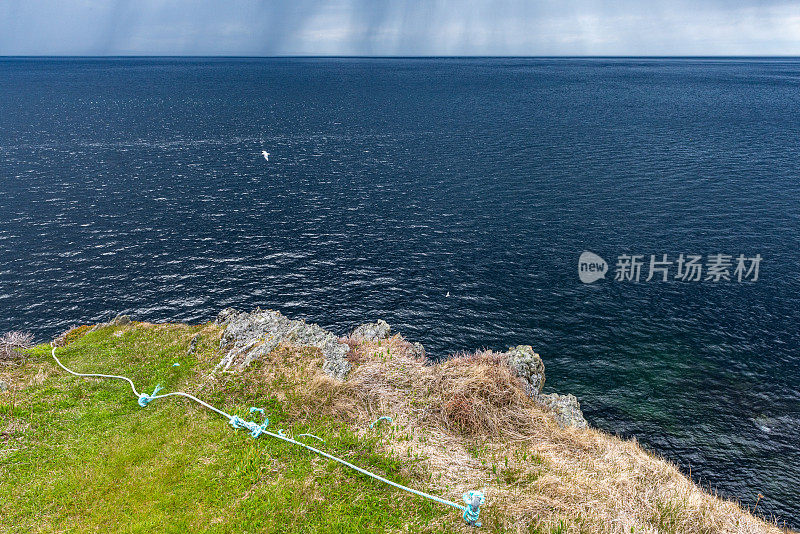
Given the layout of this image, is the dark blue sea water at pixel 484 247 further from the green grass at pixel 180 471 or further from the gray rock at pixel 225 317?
the green grass at pixel 180 471

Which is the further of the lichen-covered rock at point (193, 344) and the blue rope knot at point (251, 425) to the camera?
the lichen-covered rock at point (193, 344)

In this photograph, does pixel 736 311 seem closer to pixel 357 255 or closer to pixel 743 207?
pixel 743 207

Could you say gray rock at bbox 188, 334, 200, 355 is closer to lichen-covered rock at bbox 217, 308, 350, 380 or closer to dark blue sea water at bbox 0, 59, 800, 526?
lichen-covered rock at bbox 217, 308, 350, 380

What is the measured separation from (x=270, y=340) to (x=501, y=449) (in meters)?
13.4

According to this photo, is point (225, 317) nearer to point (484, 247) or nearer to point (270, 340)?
point (270, 340)

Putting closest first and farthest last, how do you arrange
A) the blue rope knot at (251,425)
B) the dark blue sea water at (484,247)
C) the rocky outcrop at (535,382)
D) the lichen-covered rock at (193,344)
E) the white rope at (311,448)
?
1. the white rope at (311,448)
2. the blue rope knot at (251,425)
3. the rocky outcrop at (535,382)
4. the lichen-covered rock at (193,344)
5. the dark blue sea water at (484,247)

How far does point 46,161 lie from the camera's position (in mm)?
87000

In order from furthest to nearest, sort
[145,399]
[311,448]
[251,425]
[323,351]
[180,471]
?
1. [323,351]
2. [145,399]
3. [251,425]
4. [311,448]
5. [180,471]

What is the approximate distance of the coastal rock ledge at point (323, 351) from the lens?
79.6 feet

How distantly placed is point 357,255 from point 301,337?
97.9ft

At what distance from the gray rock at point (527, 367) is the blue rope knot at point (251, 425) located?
540 inches

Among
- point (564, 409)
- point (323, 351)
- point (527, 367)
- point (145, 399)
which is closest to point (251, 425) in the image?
point (323, 351)

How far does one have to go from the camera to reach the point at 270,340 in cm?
2530

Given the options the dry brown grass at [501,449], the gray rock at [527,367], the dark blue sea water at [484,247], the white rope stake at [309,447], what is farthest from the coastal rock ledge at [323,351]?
the dark blue sea water at [484,247]
